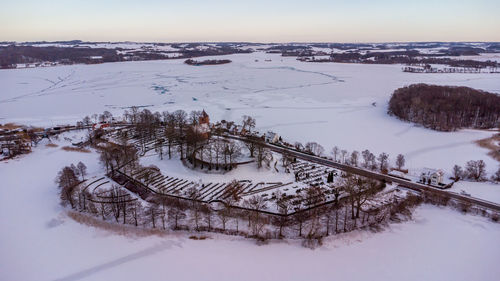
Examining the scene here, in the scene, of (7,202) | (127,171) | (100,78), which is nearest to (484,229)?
(127,171)

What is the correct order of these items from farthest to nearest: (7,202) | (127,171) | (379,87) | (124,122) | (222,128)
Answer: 1. (379,87)
2. (124,122)
3. (222,128)
4. (127,171)
5. (7,202)

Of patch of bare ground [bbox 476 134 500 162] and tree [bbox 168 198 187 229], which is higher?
patch of bare ground [bbox 476 134 500 162]

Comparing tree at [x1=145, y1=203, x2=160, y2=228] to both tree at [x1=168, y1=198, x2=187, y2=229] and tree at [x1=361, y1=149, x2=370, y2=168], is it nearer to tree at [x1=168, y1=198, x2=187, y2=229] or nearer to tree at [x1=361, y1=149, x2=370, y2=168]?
tree at [x1=168, y1=198, x2=187, y2=229]

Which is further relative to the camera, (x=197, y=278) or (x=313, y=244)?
(x=313, y=244)

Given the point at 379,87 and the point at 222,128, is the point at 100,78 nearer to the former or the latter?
the point at 222,128

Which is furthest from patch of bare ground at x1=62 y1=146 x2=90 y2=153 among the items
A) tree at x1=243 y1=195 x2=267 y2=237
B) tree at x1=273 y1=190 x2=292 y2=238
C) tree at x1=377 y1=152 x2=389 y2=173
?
tree at x1=377 y1=152 x2=389 y2=173

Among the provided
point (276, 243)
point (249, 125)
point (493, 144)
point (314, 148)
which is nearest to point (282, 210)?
point (276, 243)
